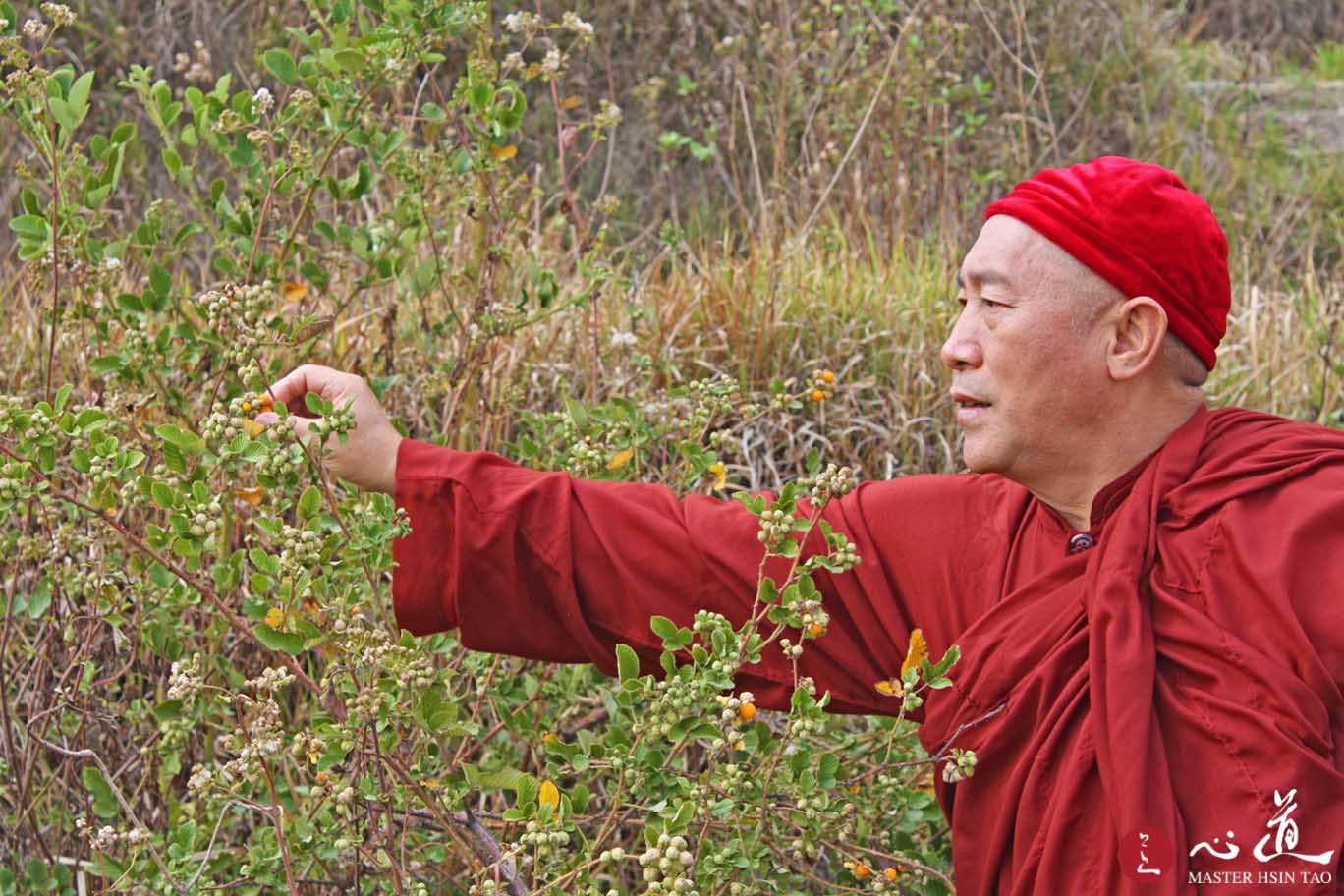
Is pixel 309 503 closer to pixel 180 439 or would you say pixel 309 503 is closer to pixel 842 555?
pixel 180 439

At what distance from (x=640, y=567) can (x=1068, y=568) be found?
0.60 meters

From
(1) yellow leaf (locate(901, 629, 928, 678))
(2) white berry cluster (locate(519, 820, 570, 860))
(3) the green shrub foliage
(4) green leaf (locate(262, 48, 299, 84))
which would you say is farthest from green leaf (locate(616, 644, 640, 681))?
(4) green leaf (locate(262, 48, 299, 84))

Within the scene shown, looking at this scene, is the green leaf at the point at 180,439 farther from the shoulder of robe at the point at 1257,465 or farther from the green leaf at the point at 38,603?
A: the shoulder of robe at the point at 1257,465

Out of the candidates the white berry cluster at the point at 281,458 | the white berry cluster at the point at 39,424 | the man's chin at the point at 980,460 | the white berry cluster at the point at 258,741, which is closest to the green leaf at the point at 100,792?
the white berry cluster at the point at 258,741

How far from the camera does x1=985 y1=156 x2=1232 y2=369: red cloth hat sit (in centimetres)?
215

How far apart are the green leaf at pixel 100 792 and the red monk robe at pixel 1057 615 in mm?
527

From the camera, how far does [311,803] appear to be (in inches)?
90.7

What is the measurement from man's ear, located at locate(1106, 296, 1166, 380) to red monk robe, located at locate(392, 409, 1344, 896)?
0.11 m

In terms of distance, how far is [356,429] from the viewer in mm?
2166

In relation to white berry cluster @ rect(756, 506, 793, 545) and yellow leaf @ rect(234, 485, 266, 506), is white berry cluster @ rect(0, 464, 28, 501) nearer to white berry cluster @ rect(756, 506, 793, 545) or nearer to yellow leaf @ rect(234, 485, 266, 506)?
yellow leaf @ rect(234, 485, 266, 506)

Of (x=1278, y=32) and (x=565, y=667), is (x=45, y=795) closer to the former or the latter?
(x=565, y=667)

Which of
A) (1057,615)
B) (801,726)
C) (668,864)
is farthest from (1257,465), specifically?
(668,864)

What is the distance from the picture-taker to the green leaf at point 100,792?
235 centimetres

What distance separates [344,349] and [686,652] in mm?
1271
